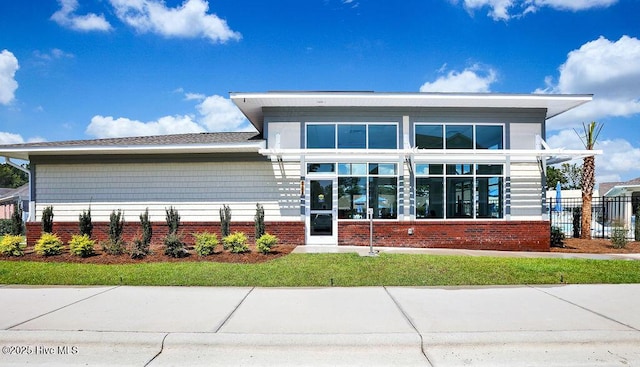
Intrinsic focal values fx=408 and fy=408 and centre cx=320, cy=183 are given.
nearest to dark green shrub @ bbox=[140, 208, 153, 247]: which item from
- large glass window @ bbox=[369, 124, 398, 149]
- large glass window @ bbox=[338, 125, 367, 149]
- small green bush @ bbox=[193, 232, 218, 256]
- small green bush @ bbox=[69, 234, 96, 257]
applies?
small green bush @ bbox=[69, 234, 96, 257]

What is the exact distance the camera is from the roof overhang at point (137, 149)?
1355 centimetres

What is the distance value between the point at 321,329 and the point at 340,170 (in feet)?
30.9

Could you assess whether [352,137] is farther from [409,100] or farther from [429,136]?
[429,136]

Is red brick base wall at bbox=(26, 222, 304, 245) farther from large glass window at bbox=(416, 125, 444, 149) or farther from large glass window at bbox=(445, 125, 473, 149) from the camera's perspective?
large glass window at bbox=(445, 125, 473, 149)

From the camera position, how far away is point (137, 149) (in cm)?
1388

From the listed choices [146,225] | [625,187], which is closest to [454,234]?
[146,225]

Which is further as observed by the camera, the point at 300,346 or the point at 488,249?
the point at 488,249

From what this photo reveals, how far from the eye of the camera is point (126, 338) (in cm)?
497

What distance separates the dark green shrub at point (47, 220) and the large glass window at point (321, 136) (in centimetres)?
918

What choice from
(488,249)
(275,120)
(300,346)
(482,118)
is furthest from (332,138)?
(300,346)

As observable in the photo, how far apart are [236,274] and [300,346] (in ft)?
12.9

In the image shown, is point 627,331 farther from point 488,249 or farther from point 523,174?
point 523,174

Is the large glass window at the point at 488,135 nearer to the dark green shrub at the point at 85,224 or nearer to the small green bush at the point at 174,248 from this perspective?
the small green bush at the point at 174,248

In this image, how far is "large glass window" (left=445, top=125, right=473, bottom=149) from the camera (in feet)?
48.2
